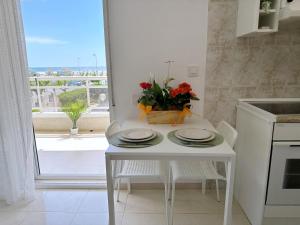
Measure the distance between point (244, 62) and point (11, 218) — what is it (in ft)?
7.78

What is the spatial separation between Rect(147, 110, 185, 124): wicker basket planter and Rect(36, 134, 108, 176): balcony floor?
1.13m

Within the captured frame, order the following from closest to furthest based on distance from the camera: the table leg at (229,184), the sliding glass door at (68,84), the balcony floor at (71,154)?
the table leg at (229,184), the sliding glass door at (68,84), the balcony floor at (71,154)

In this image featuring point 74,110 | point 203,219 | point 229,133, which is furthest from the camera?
point 74,110

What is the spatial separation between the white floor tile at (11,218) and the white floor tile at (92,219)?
451 mm

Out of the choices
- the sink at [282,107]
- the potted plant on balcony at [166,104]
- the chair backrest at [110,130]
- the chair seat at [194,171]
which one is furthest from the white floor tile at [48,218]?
the sink at [282,107]

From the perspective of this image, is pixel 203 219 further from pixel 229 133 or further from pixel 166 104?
pixel 166 104

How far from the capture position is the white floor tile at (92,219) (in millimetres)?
1593

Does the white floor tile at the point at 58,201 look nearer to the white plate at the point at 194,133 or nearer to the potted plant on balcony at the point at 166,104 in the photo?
the potted plant on balcony at the point at 166,104

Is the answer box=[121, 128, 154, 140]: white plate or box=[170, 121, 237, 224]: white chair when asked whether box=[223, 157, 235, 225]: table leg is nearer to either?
box=[170, 121, 237, 224]: white chair

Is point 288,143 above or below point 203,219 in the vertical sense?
above

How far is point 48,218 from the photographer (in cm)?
165

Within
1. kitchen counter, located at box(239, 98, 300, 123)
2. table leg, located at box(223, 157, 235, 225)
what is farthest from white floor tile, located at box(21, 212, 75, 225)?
kitchen counter, located at box(239, 98, 300, 123)

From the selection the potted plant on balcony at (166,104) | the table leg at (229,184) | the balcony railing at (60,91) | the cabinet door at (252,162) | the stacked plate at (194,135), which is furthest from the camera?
the balcony railing at (60,91)

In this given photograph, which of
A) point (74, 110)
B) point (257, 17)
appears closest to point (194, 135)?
point (257, 17)
